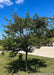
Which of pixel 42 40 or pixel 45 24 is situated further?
pixel 45 24

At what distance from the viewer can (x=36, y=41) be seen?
269 inches

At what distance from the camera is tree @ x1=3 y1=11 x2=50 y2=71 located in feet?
22.9

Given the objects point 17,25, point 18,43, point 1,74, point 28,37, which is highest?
point 17,25

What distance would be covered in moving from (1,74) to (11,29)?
3.73 meters

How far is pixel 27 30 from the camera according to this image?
743 cm

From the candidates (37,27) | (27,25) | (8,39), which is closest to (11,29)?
(8,39)

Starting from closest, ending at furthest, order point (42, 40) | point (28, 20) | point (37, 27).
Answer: point (42, 40), point (28, 20), point (37, 27)

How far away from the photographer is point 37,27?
25.4ft

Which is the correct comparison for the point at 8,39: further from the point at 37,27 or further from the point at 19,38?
the point at 37,27

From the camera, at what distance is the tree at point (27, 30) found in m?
6.97

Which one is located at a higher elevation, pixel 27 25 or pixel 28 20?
pixel 28 20

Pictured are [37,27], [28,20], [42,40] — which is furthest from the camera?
[37,27]

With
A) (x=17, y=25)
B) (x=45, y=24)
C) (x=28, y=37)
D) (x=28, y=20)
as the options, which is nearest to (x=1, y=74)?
(x=28, y=37)

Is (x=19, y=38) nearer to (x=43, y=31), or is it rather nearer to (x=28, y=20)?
(x=28, y=20)
